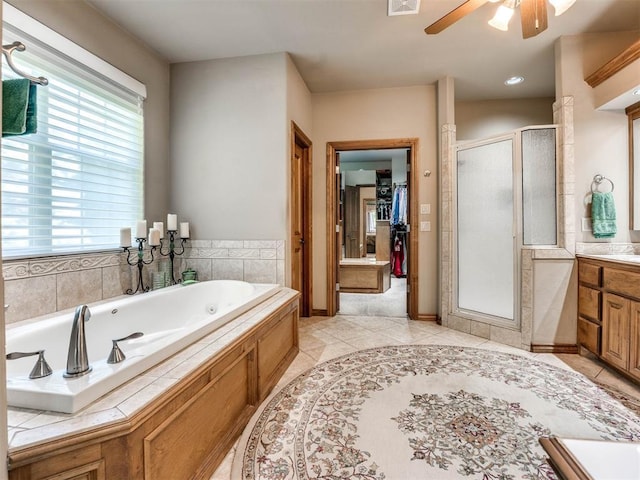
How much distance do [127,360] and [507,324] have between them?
3.00 meters

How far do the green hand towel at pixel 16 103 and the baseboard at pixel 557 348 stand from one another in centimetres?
362

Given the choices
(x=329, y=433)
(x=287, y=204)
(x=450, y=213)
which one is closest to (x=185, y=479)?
(x=329, y=433)

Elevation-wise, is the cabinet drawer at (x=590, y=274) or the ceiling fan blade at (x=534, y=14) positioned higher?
the ceiling fan blade at (x=534, y=14)

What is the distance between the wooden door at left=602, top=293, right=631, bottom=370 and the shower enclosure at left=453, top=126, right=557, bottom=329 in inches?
23.8

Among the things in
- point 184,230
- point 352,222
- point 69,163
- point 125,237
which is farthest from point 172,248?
point 352,222

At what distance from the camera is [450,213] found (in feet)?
11.0

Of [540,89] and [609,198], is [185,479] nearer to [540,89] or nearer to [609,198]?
[609,198]

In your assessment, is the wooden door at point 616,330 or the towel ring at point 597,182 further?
the towel ring at point 597,182

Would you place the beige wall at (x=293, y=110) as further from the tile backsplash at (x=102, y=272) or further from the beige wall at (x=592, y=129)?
the beige wall at (x=592, y=129)

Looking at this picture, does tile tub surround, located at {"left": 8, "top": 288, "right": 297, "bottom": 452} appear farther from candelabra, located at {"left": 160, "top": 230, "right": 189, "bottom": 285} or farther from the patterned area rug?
candelabra, located at {"left": 160, "top": 230, "right": 189, "bottom": 285}

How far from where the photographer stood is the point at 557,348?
2.68 meters

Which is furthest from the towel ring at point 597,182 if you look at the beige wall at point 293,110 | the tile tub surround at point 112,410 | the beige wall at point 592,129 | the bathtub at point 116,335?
the tile tub surround at point 112,410

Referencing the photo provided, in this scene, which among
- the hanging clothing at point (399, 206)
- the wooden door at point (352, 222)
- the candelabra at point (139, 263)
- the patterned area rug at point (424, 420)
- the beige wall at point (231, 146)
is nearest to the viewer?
the patterned area rug at point (424, 420)

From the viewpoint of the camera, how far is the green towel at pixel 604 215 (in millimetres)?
2545
